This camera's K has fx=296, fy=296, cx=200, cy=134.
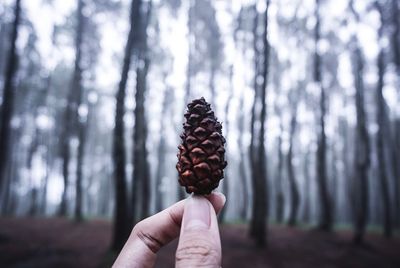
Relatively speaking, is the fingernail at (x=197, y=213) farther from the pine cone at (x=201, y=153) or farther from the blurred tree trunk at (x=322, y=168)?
the blurred tree trunk at (x=322, y=168)

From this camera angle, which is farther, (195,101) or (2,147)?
(2,147)

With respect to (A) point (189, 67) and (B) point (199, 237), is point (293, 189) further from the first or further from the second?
(B) point (199, 237)

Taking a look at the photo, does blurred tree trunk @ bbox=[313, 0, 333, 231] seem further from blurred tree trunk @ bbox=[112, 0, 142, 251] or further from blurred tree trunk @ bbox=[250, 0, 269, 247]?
blurred tree trunk @ bbox=[112, 0, 142, 251]

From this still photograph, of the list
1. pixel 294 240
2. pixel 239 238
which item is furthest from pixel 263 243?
pixel 294 240

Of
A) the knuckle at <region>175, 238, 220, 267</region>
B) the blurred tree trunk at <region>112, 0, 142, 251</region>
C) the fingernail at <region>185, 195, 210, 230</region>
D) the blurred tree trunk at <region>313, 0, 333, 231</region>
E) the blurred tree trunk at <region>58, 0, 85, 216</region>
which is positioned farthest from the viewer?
the blurred tree trunk at <region>58, 0, 85, 216</region>

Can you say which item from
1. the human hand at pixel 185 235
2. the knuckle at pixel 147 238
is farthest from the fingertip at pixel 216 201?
the knuckle at pixel 147 238

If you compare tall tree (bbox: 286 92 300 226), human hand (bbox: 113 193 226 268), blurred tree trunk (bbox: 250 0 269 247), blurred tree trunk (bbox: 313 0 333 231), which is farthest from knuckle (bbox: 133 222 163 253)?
tall tree (bbox: 286 92 300 226)

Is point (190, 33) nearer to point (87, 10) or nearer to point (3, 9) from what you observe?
point (87, 10)
